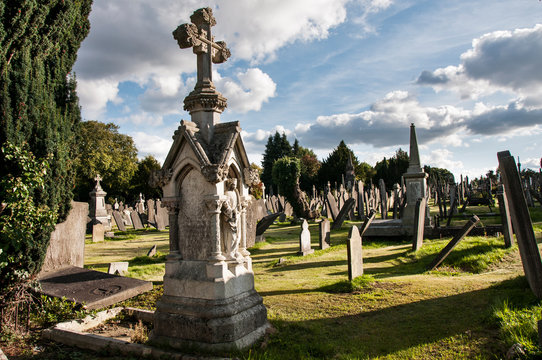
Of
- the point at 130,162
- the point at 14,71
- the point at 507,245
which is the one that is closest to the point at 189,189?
the point at 14,71

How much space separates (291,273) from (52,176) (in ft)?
17.9

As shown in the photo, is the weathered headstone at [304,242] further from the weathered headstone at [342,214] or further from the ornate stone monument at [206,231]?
Answer: the ornate stone monument at [206,231]

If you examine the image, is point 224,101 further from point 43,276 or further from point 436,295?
point 43,276

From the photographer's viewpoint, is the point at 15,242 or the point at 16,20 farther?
the point at 16,20

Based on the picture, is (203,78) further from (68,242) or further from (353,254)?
(68,242)

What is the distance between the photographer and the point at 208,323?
430 centimetres

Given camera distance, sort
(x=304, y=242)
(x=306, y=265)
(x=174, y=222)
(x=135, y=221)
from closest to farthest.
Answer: (x=174, y=222) → (x=306, y=265) → (x=304, y=242) → (x=135, y=221)

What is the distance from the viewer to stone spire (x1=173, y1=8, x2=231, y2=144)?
5059 mm

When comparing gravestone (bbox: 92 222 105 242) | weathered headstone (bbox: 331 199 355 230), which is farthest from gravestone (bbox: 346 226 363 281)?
gravestone (bbox: 92 222 105 242)

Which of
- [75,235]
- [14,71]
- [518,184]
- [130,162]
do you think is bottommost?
[75,235]

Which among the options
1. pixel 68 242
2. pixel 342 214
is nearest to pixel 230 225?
pixel 68 242

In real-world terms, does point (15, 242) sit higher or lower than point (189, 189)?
lower

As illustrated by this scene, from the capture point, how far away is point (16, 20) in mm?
5504

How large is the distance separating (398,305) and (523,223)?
7.06ft
